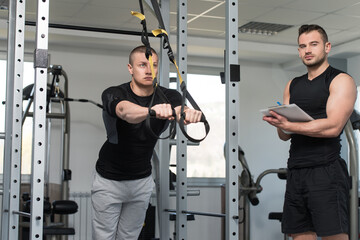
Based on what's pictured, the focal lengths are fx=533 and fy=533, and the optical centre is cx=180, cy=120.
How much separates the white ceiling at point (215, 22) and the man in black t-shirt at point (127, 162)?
116 inches

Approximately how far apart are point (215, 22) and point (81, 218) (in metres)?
2.99

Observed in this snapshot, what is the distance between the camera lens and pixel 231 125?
2.50m

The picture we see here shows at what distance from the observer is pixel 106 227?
301 centimetres

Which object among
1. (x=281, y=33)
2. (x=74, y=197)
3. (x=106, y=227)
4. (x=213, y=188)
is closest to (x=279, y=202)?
(x=213, y=188)

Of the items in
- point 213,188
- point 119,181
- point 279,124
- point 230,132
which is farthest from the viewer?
point 213,188

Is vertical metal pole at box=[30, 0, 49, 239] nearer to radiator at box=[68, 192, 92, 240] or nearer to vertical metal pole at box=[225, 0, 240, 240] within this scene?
vertical metal pole at box=[225, 0, 240, 240]

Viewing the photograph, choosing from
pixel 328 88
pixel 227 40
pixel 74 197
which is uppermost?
pixel 227 40

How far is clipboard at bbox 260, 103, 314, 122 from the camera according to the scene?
2562 millimetres

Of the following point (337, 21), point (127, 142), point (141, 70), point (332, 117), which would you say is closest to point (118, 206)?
point (127, 142)

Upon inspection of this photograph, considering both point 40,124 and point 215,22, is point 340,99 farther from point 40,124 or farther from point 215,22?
point 215,22

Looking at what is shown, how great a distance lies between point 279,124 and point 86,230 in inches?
184

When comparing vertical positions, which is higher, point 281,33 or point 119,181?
point 281,33

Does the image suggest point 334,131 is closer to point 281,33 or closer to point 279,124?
point 279,124

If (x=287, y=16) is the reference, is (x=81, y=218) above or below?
below
